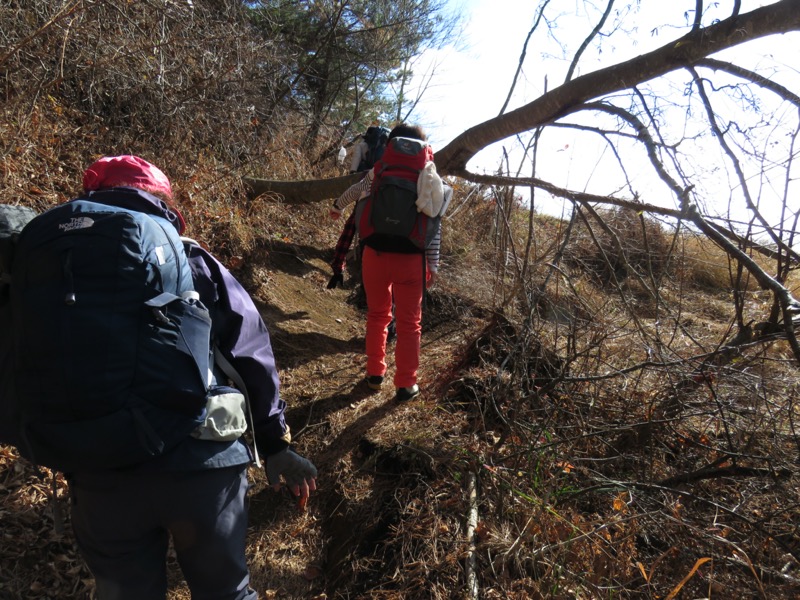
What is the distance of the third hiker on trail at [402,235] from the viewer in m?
3.46

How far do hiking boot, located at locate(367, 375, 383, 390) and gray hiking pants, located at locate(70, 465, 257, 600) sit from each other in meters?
2.34

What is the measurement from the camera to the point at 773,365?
9.93 ft

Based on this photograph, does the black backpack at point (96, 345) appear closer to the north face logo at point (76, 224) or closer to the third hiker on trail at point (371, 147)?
the north face logo at point (76, 224)

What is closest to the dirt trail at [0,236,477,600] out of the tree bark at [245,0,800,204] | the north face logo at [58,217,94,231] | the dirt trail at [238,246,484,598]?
the dirt trail at [238,246,484,598]

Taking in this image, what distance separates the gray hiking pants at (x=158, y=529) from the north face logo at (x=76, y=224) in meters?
0.68

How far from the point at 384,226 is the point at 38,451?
2471 mm

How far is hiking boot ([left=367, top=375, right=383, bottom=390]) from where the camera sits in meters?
3.95

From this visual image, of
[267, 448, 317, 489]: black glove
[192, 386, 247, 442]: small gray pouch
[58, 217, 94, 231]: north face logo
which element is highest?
[58, 217, 94, 231]: north face logo

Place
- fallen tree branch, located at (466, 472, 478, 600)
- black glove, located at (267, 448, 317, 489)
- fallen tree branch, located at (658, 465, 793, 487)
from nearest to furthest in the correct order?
black glove, located at (267, 448, 317, 489)
fallen tree branch, located at (466, 472, 478, 600)
fallen tree branch, located at (658, 465, 793, 487)

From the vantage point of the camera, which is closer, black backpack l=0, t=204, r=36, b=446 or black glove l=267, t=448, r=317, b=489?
black backpack l=0, t=204, r=36, b=446

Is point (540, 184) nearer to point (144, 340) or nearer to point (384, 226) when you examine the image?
point (384, 226)

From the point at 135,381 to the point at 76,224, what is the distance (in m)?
0.45

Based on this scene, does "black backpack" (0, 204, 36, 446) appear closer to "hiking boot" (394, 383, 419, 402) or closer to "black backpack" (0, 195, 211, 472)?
"black backpack" (0, 195, 211, 472)

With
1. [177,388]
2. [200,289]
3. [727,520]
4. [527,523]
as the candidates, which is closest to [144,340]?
[177,388]
